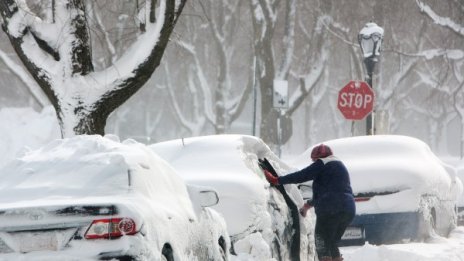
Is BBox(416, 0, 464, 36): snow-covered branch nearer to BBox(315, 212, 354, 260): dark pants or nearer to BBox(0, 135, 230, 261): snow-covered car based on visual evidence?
BBox(315, 212, 354, 260): dark pants

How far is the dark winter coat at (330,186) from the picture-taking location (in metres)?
8.85

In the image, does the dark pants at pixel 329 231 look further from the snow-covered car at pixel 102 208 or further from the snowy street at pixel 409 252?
the snow-covered car at pixel 102 208

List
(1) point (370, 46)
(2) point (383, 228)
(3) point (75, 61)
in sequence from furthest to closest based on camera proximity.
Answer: (1) point (370, 46) → (3) point (75, 61) → (2) point (383, 228)

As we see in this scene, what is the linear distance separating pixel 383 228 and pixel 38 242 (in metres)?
6.31

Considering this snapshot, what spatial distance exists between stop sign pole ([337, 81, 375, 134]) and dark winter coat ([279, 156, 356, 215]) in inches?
312

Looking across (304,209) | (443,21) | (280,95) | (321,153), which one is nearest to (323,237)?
(304,209)

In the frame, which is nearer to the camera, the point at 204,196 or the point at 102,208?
the point at 102,208

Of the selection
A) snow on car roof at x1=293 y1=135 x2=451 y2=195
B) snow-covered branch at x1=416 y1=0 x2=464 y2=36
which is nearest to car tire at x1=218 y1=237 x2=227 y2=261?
snow on car roof at x1=293 y1=135 x2=451 y2=195

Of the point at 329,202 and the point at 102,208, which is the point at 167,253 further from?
the point at 329,202

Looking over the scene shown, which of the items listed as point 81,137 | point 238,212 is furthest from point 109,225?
point 238,212

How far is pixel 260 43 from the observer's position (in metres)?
25.1

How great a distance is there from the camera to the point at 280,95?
1744 centimetres

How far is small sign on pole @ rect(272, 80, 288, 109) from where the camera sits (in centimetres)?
1733

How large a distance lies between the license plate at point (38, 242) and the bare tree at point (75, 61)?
289 inches
